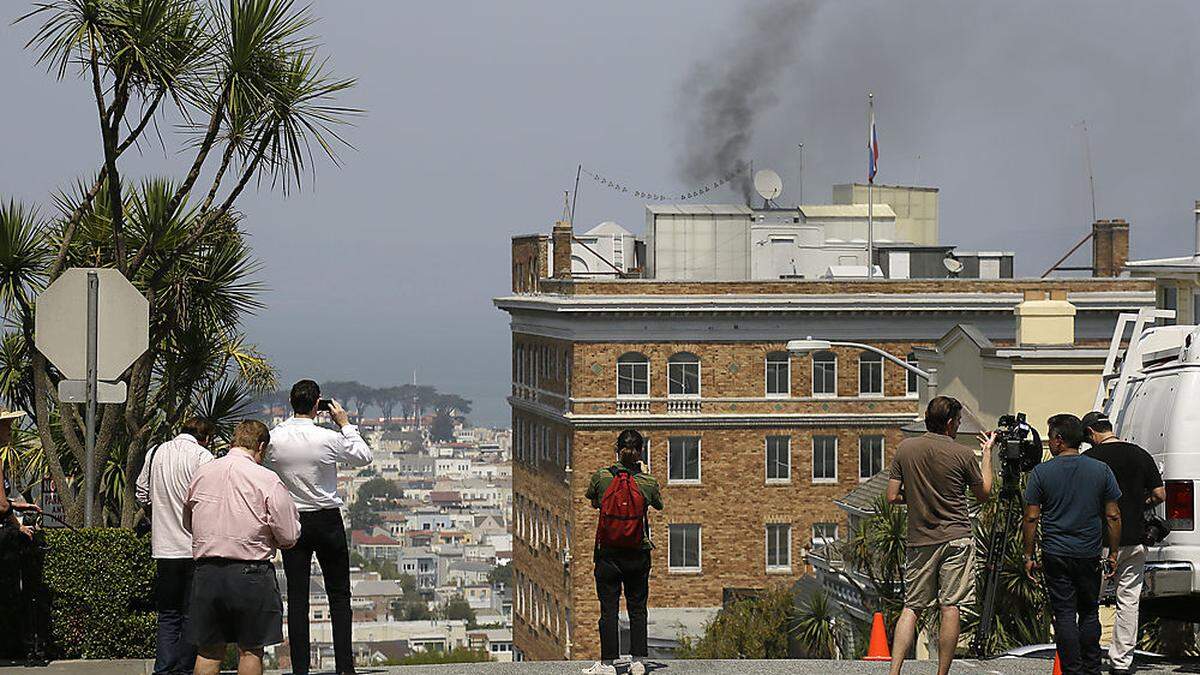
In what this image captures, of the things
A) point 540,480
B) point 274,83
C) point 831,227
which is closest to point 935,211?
point 831,227

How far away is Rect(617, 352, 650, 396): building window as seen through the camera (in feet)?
250

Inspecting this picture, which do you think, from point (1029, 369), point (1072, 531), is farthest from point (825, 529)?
point (1072, 531)

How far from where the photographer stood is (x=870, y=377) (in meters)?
76.9

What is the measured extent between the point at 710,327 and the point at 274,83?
2266 inches

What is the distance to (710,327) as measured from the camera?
250 ft

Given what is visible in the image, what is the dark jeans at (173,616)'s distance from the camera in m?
12.9

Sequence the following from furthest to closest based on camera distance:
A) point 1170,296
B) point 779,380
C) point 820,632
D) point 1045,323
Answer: point 779,380
point 1045,323
point 820,632
point 1170,296

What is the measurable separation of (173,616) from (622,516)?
3108mm

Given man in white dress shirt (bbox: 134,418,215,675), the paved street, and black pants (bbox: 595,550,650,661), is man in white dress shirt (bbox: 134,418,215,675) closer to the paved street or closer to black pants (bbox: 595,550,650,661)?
the paved street

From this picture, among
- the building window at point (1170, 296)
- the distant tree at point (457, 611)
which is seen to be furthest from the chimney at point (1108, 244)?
the distant tree at point (457, 611)

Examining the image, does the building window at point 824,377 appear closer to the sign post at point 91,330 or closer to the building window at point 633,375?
the building window at point 633,375

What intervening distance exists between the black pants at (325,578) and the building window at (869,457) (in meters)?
64.1

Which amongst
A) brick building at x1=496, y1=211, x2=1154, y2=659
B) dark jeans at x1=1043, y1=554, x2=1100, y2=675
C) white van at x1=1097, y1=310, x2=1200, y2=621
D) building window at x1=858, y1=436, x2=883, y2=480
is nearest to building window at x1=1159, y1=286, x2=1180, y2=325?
white van at x1=1097, y1=310, x2=1200, y2=621

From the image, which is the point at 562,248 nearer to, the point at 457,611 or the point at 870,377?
the point at 870,377
